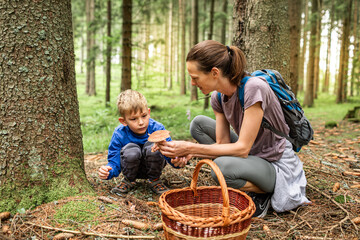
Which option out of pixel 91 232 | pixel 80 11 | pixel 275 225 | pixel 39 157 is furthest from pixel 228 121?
pixel 80 11

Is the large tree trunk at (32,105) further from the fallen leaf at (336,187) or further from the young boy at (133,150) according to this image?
the fallen leaf at (336,187)

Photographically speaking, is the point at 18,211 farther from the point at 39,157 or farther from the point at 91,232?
the point at 91,232

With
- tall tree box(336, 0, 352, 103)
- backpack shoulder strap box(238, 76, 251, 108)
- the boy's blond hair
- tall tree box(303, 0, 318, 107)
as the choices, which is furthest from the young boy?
tall tree box(336, 0, 352, 103)

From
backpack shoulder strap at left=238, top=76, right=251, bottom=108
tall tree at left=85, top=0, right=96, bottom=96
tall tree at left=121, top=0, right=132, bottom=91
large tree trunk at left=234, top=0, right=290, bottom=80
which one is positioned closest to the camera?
backpack shoulder strap at left=238, top=76, right=251, bottom=108

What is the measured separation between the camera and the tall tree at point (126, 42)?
7.31 meters

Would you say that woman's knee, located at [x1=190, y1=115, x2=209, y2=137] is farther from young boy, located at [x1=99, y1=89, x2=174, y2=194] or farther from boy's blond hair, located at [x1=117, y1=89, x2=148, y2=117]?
boy's blond hair, located at [x1=117, y1=89, x2=148, y2=117]

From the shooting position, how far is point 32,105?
231 centimetres

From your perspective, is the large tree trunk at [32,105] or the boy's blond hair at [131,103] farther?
the boy's blond hair at [131,103]

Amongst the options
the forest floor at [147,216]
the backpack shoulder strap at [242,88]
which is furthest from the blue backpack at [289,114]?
the forest floor at [147,216]

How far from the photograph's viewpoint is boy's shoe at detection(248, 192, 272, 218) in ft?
8.45

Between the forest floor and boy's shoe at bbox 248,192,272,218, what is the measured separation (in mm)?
68

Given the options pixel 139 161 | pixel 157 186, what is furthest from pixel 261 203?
pixel 139 161

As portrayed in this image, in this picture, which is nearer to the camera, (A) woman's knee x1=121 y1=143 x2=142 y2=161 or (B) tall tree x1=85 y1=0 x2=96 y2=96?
(A) woman's knee x1=121 y1=143 x2=142 y2=161

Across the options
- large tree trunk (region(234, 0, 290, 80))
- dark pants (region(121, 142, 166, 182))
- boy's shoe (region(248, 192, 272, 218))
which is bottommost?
boy's shoe (region(248, 192, 272, 218))
